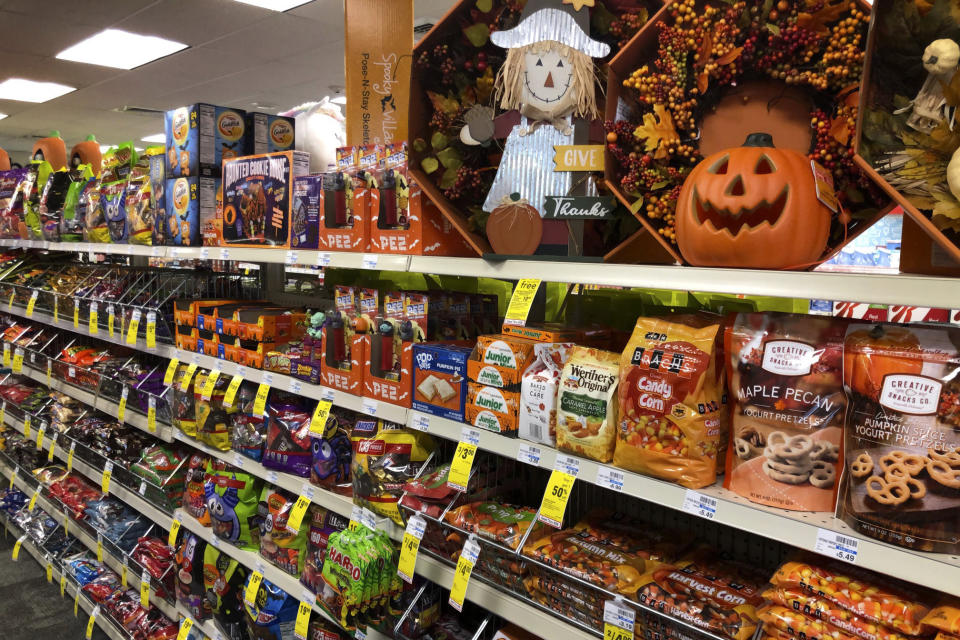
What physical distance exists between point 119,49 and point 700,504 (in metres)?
7.62

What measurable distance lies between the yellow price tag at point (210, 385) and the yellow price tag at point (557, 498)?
1.63 m

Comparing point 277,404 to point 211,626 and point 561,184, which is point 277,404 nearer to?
point 211,626

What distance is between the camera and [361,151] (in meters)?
1.99

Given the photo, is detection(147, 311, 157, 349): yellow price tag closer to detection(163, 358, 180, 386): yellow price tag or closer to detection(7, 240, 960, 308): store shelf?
detection(163, 358, 180, 386): yellow price tag

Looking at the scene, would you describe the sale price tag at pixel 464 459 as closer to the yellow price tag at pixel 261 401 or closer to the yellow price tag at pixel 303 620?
the yellow price tag at pixel 303 620

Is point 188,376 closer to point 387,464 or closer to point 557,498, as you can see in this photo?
point 387,464

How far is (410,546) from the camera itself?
1784 mm

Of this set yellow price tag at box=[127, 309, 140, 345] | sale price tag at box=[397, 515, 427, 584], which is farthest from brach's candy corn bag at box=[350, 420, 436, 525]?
yellow price tag at box=[127, 309, 140, 345]

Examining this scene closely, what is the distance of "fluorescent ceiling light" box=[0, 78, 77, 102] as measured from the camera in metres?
8.24

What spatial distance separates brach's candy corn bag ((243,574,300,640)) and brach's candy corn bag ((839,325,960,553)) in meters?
1.91

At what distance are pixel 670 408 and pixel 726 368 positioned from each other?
0.13 metres

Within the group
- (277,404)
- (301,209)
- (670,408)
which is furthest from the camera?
(277,404)

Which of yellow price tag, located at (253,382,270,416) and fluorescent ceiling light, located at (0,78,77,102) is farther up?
fluorescent ceiling light, located at (0,78,77,102)

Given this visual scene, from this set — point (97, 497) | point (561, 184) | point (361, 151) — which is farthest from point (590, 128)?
point (97, 497)
